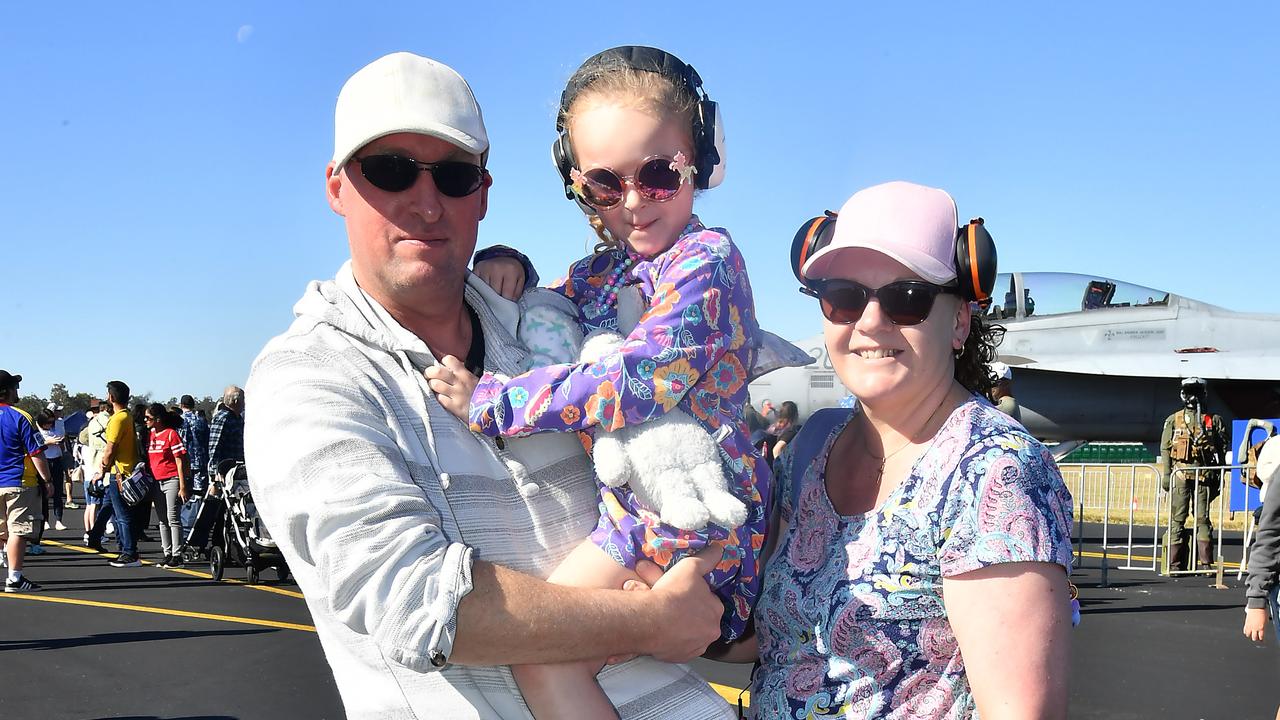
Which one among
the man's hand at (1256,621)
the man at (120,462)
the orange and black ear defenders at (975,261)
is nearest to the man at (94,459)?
the man at (120,462)

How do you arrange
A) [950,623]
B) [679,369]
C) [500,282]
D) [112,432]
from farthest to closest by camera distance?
[112,432] < [500,282] < [679,369] < [950,623]

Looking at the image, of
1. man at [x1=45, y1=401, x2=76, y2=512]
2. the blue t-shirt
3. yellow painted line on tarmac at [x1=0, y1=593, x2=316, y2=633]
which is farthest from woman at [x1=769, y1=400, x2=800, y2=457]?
man at [x1=45, y1=401, x2=76, y2=512]

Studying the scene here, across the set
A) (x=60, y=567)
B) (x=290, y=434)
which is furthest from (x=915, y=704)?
(x=60, y=567)

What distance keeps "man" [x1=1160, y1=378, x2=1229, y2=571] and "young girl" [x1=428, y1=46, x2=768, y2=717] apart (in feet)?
38.7

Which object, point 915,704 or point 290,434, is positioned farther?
point 915,704

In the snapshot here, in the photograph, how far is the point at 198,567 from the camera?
13672 millimetres

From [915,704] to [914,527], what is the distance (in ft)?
1.13

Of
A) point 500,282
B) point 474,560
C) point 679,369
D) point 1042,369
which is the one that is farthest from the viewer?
point 1042,369

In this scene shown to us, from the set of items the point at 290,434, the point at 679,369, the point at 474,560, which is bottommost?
the point at 474,560

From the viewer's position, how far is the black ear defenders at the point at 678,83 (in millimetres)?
2418

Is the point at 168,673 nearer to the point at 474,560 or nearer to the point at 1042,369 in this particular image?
the point at 474,560

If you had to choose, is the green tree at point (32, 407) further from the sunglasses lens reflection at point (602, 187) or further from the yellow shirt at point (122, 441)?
the sunglasses lens reflection at point (602, 187)

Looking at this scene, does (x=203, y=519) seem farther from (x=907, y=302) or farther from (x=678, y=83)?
(x=907, y=302)

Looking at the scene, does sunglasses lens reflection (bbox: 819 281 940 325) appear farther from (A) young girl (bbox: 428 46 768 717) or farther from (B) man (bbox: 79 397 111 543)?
(B) man (bbox: 79 397 111 543)
